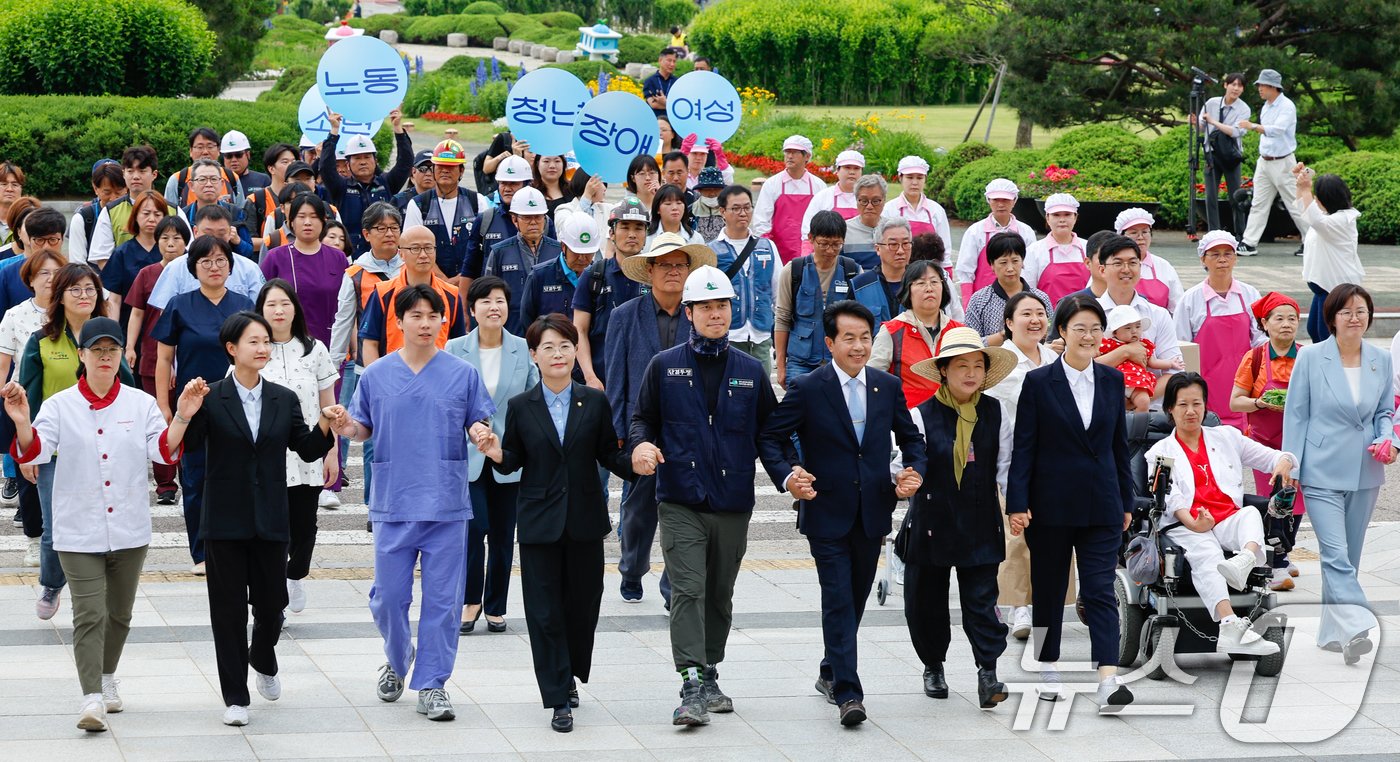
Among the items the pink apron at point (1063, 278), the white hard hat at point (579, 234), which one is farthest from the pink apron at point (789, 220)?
the white hard hat at point (579, 234)

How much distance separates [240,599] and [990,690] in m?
3.31

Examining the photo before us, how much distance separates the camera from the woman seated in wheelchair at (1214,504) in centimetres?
826


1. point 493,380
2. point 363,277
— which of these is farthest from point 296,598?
point 363,277

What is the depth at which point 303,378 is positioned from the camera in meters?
8.27

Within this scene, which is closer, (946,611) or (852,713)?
(852,713)

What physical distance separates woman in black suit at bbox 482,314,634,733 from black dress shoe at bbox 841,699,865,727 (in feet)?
3.82

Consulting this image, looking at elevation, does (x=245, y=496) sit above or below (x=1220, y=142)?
below

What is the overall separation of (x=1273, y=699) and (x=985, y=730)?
1526 millimetres

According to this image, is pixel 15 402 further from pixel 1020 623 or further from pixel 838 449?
pixel 1020 623

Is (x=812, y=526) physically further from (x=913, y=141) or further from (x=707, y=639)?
(x=913, y=141)

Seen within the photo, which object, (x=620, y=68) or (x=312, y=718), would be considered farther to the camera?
(x=620, y=68)

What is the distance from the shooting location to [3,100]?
2298cm

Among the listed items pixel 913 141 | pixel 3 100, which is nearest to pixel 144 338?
pixel 3 100

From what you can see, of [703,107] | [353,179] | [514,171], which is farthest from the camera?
[703,107]
